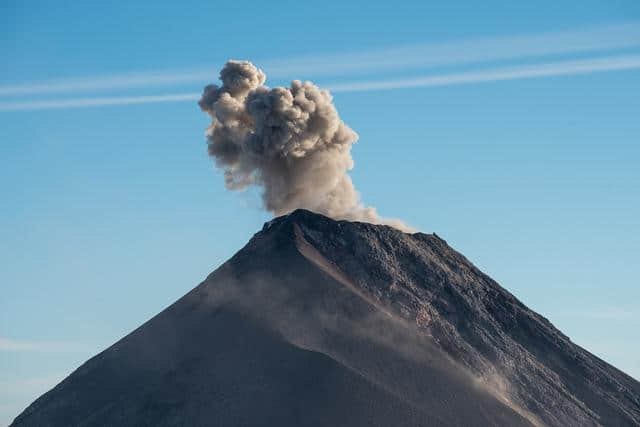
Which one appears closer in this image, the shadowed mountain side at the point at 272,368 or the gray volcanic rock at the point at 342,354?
the shadowed mountain side at the point at 272,368

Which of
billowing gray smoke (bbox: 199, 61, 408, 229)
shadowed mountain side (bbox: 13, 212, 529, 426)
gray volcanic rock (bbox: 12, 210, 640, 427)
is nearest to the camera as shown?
shadowed mountain side (bbox: 13, 212, 529, 426)

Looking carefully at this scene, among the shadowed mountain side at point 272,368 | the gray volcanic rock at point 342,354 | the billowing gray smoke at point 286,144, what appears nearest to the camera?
the shadowed mountain side at point 272,368

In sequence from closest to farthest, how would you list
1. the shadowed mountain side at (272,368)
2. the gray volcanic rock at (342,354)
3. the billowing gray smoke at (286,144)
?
the shadowed mountain side at (272,368) < the gray volcanic rock at (342,354) < the billowing gray smoke at (286,144)

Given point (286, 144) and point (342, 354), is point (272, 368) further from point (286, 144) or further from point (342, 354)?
point (286, 144)

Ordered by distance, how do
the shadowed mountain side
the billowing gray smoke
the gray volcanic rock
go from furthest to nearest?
1. the billowing gray smoke
2. the gray volcanic rock
3. the shadowed mountain side

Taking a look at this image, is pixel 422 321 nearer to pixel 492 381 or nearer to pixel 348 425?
pixel 492 381

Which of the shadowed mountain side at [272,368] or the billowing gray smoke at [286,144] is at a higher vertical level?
the billowing gray smoke at [286,144]

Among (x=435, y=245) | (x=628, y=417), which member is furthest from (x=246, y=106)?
(x=628, y=417)
